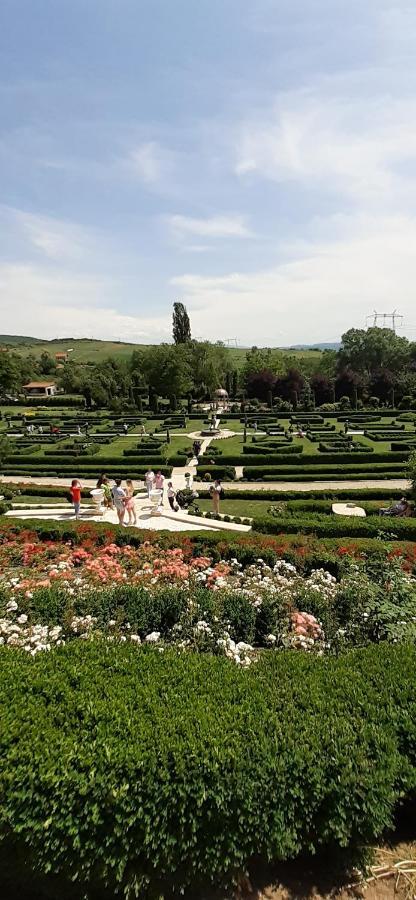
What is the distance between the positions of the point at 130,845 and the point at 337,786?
5.94 ft

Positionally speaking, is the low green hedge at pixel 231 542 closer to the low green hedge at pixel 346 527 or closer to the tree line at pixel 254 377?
the low green hedge at pixel 346 527

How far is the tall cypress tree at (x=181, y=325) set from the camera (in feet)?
265

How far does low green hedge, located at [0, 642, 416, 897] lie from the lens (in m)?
3.76

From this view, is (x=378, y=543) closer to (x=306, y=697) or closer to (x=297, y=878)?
(x=306, y=697)

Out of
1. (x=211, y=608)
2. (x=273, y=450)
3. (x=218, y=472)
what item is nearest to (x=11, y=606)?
(x=211, y=608)

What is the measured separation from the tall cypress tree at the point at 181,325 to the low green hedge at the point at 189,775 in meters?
79.1

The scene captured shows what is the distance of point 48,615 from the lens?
7.70m

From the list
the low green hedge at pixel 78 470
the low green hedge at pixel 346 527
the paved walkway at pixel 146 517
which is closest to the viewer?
the low green hedge at pixel 346 527

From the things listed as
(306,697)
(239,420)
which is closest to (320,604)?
(306,697)

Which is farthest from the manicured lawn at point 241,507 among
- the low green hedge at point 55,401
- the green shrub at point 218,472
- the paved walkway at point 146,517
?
the low green hedge at point 55,401

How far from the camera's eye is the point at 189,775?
3.93 metres

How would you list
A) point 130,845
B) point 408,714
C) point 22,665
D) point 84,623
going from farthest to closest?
point 84,623 < point 22,665 < point 408,714 < point 130,845

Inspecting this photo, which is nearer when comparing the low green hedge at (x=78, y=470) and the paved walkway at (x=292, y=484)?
the paved walkway at (x=292, y=484)

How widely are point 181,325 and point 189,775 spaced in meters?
81.5
